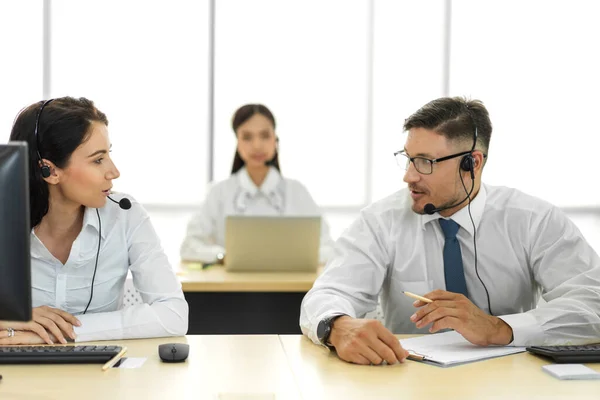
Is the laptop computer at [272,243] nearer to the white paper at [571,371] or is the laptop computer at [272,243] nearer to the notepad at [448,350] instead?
the notepad at [448,350]

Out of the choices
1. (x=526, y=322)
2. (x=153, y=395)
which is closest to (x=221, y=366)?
(x=153, y=395)

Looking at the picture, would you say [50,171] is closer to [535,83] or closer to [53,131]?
[53,131]

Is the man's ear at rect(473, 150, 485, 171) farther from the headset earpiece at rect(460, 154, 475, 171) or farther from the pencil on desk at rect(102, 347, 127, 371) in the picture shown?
the pencil on desk at rect(102, 347, 127, 371)

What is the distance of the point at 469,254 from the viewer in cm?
257

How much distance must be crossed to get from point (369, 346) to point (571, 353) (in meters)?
0.51

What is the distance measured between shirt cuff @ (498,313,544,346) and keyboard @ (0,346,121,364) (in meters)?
1.06

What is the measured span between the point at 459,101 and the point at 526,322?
77 centimetres

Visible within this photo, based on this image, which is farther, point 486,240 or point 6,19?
point 6,19

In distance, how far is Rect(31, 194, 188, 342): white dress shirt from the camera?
238 centimetres

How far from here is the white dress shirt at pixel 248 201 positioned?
15.5ft

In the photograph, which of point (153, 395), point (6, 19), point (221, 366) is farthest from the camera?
point (6, 19)

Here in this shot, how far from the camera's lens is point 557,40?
709cm

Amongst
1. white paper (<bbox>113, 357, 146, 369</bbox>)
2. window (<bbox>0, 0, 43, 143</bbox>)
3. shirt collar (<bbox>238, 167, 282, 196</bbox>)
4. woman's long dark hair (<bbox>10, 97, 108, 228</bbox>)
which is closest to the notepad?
white paper (<bbox>113, 357, 146, 369</bbox>)

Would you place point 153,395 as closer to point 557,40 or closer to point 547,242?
point 547,242
